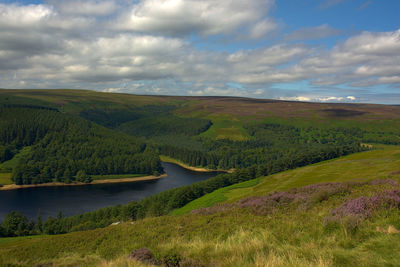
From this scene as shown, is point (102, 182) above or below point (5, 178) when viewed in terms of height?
below

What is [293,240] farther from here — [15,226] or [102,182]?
[102,182]

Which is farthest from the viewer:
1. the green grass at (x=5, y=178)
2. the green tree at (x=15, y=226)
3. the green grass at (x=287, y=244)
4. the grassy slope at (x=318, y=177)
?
the green grass at (x=5, y=178)

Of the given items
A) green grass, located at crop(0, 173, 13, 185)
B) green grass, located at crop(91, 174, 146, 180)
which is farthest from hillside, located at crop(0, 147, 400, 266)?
green grass, located at crop(0, 173, 13, 185)

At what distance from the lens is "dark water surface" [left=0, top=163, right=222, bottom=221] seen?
11838cm

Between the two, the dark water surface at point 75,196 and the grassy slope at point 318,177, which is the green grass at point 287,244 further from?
the dark water surface at point 75,196

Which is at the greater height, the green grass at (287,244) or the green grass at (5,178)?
the green grass at (287,244)

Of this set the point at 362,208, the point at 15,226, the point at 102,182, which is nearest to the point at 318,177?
the point at 362,208

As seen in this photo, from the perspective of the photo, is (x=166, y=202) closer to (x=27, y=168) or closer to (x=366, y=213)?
(x=366, y=213)

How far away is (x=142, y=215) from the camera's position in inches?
2992

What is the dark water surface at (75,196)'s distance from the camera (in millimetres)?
118375

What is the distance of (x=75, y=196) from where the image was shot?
5620 inches

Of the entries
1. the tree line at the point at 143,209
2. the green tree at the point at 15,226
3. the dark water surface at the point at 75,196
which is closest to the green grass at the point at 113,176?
the dark water surface at the point at 75,196

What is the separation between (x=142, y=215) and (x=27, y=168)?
138294 mm

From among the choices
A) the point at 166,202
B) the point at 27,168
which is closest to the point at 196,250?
the point at 166,202
